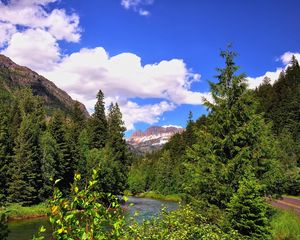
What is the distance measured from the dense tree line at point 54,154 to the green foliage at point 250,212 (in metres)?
22.2

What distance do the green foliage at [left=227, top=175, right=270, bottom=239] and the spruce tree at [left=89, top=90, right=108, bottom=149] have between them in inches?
2515

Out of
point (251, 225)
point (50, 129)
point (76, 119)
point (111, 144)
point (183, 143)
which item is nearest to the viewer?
point (251, 225)

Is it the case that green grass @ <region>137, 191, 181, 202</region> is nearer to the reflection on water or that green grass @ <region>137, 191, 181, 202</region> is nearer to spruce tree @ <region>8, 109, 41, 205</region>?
spruce tree @ <region>8, 109, 41, 205</region>

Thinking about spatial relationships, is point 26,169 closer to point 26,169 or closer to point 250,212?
point 26,169

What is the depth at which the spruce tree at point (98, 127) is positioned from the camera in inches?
3132

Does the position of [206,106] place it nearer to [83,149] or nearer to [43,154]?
[43,154]

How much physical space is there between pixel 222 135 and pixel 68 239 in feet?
64.5

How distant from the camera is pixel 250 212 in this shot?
16859 mm

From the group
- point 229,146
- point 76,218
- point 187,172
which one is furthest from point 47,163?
point 76,218

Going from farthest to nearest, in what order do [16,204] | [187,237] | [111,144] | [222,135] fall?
[111,144] → [16,204] → [222,135] → [187,237]

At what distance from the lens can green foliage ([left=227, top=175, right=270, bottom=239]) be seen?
1652 cm

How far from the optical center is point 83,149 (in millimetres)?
71562

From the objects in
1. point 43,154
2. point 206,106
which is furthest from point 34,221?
point 206,106

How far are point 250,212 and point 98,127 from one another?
65971 millimetres
